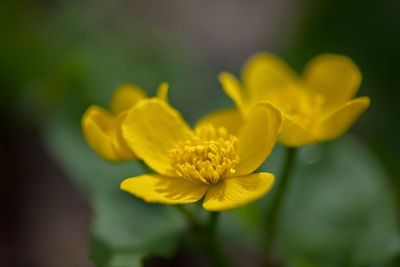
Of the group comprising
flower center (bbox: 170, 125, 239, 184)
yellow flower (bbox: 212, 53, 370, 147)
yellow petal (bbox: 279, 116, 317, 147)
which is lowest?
flower center (bbox: 170, 125, 239, 184)

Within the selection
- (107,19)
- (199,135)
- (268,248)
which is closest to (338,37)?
(107,19)

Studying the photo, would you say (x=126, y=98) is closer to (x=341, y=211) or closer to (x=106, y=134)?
(x=106, y=134)

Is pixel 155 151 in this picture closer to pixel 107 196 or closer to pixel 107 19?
pixel 107 196

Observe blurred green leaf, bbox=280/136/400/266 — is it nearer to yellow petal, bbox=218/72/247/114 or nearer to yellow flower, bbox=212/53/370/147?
yellow flower, bbox=212/53/370/147

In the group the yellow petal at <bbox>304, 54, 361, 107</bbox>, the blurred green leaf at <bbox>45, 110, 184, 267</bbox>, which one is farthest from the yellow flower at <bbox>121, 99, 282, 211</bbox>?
the yellow petal at <bbox>304, 54, 361, 107</bbox>

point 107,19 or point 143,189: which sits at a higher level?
point 107,19

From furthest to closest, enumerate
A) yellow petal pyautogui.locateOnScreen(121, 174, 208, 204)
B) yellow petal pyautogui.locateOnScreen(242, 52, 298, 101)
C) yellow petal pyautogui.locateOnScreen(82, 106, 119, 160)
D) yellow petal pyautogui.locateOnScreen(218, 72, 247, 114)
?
yellow petal pyautogui.locateOnScreen(242, 52, 298, 101) < yellow petal pyautogui.locateOnScreen(218, 72, 247, 114) < yellow petal pyautogui.locateOnScreen(82, 106, 119, 160) < yellow petal pyautogui.locateOnScreen(121, 174, 208, 204)
